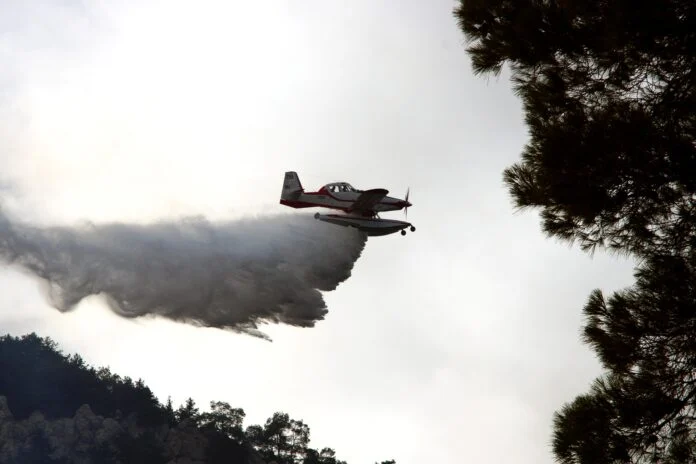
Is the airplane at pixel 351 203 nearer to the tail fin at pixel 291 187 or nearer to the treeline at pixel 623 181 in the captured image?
the tail fin at pixel 291 187

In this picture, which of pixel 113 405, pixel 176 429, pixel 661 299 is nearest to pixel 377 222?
pixel 661 299

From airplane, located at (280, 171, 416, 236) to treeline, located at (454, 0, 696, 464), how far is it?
26.8 meters

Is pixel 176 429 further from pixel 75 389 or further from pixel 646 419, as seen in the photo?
pixel 646 419

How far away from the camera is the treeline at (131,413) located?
415 ft

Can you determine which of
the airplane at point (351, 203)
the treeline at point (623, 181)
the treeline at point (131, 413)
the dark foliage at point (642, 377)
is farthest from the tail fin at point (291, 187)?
the treeline at point (131, 413)

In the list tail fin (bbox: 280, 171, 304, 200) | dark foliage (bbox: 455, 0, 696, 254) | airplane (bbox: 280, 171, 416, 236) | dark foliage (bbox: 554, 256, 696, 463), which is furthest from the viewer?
tail fin (bbox: 280, 171, 304, 200)

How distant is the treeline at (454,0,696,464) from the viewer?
51.5 ft

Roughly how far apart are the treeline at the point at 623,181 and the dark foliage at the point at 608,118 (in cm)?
2

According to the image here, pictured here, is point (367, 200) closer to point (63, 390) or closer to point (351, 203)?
point (351, 203)

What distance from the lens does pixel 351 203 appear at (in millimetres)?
47969

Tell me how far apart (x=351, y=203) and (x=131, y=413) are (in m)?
98.2

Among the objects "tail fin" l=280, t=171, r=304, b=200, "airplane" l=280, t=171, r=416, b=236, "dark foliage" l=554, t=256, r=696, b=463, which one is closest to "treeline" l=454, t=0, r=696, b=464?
"dark foliage" l=554, t=256, r=696, b=463

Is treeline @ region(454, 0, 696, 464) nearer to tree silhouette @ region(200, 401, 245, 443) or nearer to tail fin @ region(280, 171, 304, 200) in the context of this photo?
tail fin @ region(280, 171, 304, 200)

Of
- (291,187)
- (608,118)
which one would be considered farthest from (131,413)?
(608,118)
